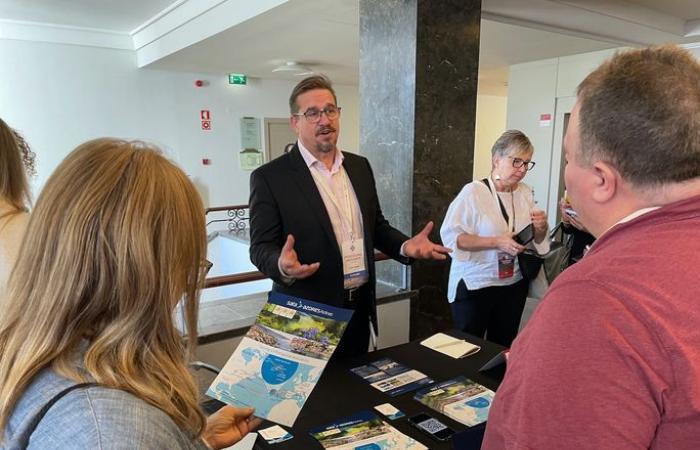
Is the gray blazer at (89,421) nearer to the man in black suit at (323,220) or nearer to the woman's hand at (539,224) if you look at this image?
the man in black suit at (323,220)

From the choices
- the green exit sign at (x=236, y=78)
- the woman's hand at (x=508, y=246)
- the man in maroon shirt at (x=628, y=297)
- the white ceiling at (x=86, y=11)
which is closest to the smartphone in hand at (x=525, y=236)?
the woman's hand at (x=508, y=246)

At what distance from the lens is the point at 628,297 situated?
2.00 ft

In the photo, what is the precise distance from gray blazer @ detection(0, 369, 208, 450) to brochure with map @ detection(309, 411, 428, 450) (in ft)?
1.98

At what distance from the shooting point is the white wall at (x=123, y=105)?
5676 mm

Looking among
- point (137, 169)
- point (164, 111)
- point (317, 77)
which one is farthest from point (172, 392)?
point (164, 111)

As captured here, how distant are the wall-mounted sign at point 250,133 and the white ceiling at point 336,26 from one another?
1.25 m

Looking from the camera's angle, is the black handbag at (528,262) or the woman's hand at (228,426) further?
the black handbag at (528,262)

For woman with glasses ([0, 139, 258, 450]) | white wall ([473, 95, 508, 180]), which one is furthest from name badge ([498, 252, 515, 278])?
white wall ([473, 95, 508, 180])

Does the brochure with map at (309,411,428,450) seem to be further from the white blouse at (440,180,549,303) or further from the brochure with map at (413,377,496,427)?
the white blouse at (440,180,549,303)

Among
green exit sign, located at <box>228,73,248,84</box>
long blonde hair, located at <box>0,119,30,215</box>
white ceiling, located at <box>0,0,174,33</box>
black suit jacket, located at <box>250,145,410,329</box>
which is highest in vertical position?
white ceiling, located at <box>0,0,174,33</box>

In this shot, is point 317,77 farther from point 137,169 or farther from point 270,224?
point 137,169

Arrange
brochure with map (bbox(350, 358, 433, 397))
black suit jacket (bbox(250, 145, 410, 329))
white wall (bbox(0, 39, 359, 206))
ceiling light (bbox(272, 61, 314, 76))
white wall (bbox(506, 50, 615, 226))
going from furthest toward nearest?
1. ceiling light (bbox(272, 61, 314, 76))
2. white wall (bbox(506, 50, 615, 226))
3. white wall (bbox(0, 39, 359, 206))
4. black suit jacket (bbox(250, 145, 410, 329))
5. brochure with map (bbox(350, 358, 433, 397))

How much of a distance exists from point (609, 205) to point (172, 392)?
70 centimetres

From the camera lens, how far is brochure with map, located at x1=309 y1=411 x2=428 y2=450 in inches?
42.9
